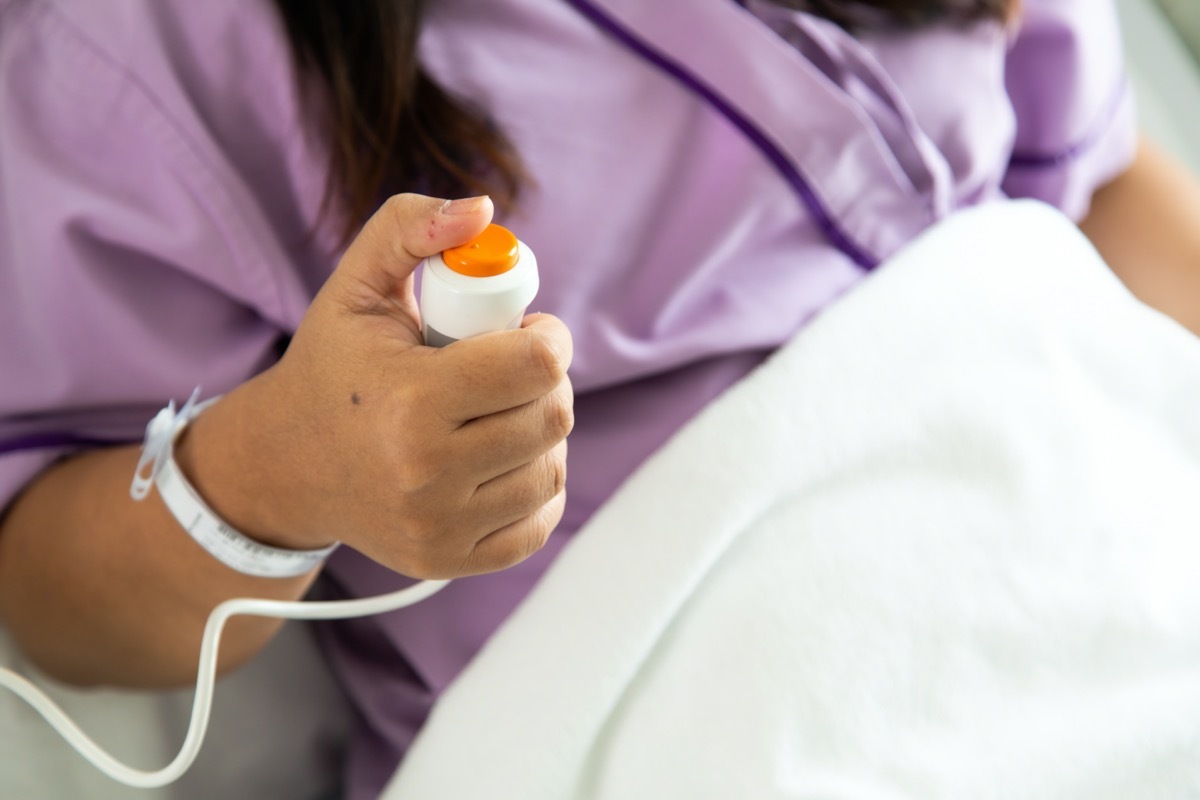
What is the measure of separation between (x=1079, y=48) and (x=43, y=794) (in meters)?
0.93

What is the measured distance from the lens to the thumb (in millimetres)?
364

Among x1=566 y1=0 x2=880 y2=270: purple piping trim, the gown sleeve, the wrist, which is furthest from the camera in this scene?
the gown sleeve

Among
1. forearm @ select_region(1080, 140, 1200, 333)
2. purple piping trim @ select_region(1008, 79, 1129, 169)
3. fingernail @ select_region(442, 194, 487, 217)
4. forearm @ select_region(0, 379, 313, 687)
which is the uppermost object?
fingernail @ select_region(442, 194, 487, 217)

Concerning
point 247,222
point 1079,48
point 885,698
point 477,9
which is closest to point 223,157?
point 247,222

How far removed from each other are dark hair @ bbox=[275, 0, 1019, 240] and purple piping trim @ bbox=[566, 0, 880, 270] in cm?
11

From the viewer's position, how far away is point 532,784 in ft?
1.71

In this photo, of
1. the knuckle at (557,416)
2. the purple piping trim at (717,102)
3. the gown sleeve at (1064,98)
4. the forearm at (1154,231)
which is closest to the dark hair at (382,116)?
the purple piping trim at (717,102)

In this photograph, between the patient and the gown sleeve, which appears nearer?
the patient

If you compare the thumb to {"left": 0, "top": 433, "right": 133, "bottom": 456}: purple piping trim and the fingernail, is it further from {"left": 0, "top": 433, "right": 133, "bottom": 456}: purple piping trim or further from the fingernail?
{"left": 0, "top": 433, "right": 133, "bottom": 456}: purple piping trim

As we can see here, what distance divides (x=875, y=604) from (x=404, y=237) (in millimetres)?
318

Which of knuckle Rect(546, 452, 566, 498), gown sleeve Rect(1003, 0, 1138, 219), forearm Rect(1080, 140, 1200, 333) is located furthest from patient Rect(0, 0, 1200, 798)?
forearm Rect(1080, 140, 1200, 333)

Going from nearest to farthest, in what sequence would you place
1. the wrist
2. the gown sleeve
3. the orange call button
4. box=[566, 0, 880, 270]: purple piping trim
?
the orange call button < the wrist < box=[566, 0, 880, 270]: purple piping trim < the gown sleeve

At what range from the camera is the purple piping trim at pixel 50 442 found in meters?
0.55

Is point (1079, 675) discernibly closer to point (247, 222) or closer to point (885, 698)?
point (885, 698)
